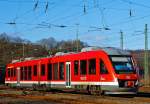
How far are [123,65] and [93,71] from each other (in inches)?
83.2

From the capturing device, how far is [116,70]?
81.3 ft

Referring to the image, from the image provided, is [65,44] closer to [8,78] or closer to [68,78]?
[8,78]

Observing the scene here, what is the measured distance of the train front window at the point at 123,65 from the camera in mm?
24944

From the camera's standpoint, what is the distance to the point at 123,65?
997 inches

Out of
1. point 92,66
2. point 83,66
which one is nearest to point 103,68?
point 92,66

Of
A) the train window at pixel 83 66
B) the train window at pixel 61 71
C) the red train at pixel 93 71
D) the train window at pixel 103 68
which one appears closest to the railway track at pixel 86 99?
the red train at pixel 93 71

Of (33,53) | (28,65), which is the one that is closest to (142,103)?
(28,65)

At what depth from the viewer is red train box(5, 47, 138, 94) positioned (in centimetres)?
2467

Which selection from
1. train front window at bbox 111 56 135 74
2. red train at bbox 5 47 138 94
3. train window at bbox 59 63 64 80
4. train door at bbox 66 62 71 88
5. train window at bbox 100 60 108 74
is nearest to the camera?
red train at bbox 5 47 138 94

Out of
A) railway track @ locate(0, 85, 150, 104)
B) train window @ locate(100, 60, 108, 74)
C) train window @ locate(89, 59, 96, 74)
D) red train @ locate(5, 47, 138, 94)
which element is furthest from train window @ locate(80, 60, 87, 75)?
train window @ locate(100, 60, 108, 74)

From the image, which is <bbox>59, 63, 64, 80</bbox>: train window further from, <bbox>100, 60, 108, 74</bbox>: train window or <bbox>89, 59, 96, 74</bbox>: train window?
<bbox>100, 60, 108, 74</bbox>: train window

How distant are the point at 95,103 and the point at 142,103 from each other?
2144 millimetres

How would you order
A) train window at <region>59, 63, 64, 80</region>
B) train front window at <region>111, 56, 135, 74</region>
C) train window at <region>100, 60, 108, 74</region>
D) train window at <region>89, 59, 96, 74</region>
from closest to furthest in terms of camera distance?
train front window at <region>111, 56, 135, 74</region>
train window at <region>100, 60, 108, 74</region>
train window at <region>89, 59, 96, 74</region>
train window at <region>59, 63, 64, 80</region>

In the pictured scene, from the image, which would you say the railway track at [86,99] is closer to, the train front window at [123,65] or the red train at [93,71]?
the red train at [93,71]
